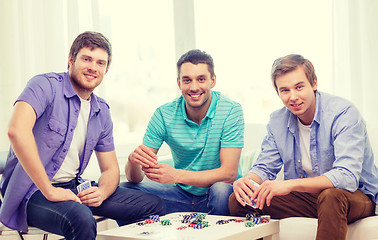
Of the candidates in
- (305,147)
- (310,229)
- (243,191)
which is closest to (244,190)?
(243,191)

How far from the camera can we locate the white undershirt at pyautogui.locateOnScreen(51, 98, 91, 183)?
256cm

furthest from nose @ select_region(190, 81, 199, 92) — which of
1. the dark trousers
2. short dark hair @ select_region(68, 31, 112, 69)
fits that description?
the dark trousers

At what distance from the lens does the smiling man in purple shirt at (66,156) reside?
228 centimetres

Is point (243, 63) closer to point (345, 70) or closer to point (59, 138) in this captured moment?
point (345, 70)

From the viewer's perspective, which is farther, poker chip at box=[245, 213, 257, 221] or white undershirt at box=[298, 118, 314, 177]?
white undershirt at box=[298, 118, 314, 177]

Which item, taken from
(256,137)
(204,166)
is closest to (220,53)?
(256,137)

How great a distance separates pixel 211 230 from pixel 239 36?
99.1 inches

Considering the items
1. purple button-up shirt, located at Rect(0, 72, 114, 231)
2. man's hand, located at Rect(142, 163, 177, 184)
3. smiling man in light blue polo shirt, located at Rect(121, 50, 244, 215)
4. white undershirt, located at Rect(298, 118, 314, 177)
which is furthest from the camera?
smiling man in light blue polo shirt, located at Rect(121, 50, 244, 215)

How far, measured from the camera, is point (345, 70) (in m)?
3.66

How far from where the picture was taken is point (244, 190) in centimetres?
239

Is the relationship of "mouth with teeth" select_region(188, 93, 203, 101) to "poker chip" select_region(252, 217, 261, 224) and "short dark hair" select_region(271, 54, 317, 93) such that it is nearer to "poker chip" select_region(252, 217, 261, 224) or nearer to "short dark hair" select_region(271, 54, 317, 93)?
"short dark hair" select_region(271, 54, 317, 93)

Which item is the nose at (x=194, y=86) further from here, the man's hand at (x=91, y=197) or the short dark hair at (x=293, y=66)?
the man's hand at (x=91, y=197)

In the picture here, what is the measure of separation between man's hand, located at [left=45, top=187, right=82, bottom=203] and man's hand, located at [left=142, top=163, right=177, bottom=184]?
490 mm

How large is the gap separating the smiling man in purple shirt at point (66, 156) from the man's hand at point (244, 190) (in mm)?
523
